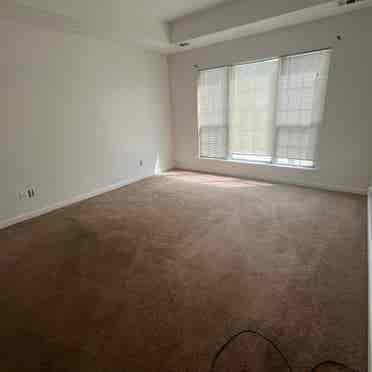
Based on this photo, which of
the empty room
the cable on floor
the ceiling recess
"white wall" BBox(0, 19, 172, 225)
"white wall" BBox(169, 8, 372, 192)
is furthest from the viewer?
"white wall" BBox(169, 8, 372, 192)

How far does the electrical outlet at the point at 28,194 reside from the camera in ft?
9.82

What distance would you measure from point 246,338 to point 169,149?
441cm

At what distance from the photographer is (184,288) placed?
70.7 inches

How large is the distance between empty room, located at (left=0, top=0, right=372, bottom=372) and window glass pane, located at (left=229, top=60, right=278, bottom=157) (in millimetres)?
28

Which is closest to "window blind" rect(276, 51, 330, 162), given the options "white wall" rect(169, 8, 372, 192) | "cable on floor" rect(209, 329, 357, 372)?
"white wall" rect(169, 8, 372, 192)

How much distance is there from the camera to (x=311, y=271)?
1.94 m

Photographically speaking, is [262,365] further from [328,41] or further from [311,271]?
[328,41]

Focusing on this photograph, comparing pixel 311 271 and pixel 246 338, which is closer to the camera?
pixel 246 338

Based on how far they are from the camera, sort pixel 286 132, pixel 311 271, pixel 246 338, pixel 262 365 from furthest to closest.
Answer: pixel 286 132 < pixel 311 271 < pixel 246 338 < pixel 262 365

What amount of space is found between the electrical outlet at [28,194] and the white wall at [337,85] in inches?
140

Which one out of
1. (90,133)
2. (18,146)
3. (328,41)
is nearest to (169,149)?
(90,133)

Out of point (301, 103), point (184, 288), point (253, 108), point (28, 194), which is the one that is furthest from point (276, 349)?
point (253, 108)

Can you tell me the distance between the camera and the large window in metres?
3.51

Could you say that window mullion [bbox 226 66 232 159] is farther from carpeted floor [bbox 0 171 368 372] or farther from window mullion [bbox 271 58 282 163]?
carpeted floor [bbox 0 171 368 372]
